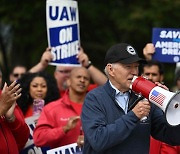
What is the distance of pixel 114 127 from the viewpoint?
5012 mm

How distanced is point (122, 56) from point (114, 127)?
23.4 inches

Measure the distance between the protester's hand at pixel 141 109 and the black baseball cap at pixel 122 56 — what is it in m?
0.38

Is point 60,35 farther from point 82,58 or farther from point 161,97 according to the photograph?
point 161,97

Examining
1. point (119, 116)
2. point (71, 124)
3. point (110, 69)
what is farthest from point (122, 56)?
point (71, 124)

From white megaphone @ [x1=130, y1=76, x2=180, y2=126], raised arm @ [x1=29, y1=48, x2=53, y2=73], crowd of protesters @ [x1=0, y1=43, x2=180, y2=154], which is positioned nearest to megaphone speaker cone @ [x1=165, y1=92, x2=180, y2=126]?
white megaphone @ [x1=130, y1=76, x2=180, y2=126]

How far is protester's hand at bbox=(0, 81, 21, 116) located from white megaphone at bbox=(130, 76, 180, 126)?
1.02 meters

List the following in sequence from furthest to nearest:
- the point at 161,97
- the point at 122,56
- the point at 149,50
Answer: the point at 149,50
the point at 122,56
the point at 161,97

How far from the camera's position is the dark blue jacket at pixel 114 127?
5.00 metres

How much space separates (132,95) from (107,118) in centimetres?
30

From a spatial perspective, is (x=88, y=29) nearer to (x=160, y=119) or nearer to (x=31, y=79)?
(x=31, y=79)

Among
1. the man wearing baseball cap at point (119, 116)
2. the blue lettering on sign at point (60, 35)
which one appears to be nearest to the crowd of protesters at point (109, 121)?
the man wearing baseball cap at point (119, 116)

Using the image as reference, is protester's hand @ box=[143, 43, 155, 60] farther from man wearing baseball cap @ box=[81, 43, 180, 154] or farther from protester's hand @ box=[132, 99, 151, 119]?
protester's hand @ box=[132, 99, 151, 119]

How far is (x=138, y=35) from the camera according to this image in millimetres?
14414

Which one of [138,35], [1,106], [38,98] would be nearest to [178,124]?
[1,106]
